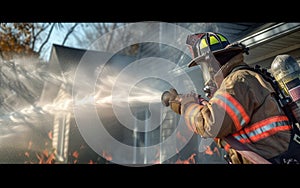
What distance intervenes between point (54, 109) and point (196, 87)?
24.2 ft

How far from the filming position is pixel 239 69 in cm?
225

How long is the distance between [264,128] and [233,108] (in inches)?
11.5

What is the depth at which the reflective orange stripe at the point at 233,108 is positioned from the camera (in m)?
2.03

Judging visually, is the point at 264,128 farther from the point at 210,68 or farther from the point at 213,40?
the point at 213,40

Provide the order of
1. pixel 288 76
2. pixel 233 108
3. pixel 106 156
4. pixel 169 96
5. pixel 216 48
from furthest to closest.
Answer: pixel 106 156 < pixel 288 76 < pixel 169 96 < pixel 216 48 < pixel 233 108

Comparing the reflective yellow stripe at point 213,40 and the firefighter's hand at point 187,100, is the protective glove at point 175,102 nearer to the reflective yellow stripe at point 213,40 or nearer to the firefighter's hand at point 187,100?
the firefighter's hand at point 187,100

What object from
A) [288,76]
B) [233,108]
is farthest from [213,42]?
[288,76]

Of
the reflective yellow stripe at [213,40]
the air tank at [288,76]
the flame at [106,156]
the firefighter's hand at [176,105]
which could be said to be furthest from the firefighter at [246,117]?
the flame at [106,156]

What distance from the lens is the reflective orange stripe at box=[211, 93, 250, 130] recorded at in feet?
6.66

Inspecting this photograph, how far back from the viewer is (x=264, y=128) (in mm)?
2102

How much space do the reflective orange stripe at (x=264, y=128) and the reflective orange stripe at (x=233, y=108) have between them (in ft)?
0.29

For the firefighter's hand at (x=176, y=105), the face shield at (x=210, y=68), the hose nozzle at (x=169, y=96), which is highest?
the face shield at (x=210, y=68)

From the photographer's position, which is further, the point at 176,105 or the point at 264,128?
the point at 176,105

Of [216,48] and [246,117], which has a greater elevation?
[216,48]
